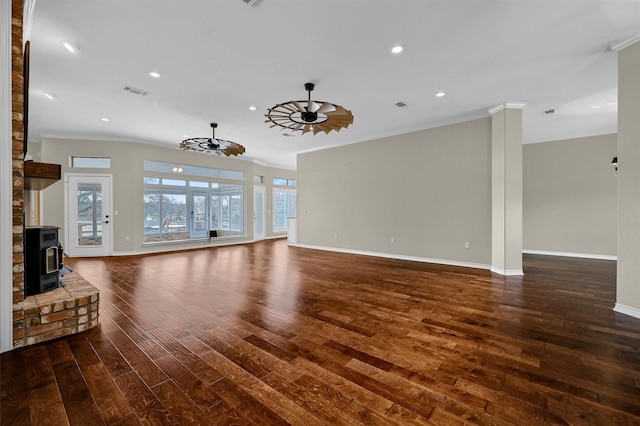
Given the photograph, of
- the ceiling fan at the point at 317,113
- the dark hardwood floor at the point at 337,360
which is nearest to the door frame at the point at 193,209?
the dark hardwood floor at the point at 337,360

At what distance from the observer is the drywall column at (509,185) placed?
489 cm

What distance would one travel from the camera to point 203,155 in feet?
28.8

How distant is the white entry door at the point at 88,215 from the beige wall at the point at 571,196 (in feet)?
37.1

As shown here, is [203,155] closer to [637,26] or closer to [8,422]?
[8,422]

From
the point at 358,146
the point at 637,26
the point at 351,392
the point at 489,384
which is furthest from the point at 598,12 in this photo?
the point at 358,146

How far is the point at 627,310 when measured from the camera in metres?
3.07

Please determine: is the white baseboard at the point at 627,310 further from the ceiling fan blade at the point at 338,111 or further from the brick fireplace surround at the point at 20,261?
the brick fireplace surround at the point at 20,261

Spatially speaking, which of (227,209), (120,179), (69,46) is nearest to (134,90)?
(69,46)

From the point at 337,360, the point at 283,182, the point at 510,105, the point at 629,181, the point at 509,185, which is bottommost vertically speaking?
the point at 337,360

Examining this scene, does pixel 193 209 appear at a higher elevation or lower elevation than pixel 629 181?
lower

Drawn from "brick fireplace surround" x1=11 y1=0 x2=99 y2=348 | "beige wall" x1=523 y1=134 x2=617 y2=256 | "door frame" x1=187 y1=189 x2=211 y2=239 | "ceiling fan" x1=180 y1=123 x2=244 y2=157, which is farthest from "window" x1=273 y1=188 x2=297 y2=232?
"brick fireplace surround" x1=11 y1=0 x2=99 y2=348

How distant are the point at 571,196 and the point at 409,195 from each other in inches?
171

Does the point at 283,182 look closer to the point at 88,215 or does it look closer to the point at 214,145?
the point at 214,145

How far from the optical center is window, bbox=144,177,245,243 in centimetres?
786
